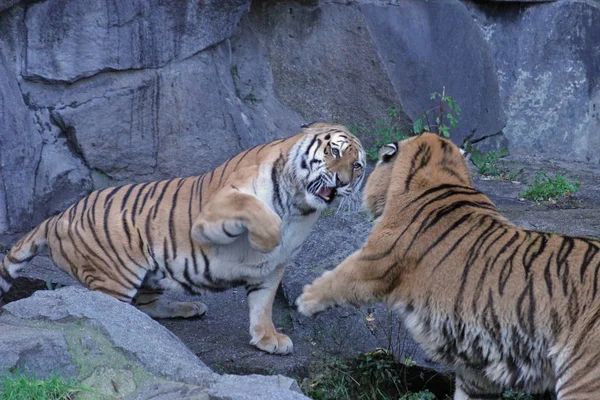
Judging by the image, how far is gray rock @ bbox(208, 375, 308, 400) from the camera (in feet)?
9.73

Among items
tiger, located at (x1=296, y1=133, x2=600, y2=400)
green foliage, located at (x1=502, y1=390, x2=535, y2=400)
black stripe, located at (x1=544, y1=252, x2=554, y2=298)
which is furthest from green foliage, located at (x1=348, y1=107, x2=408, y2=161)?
black stripe, located at (x1=544, y1=252, x2=554, y2=298)

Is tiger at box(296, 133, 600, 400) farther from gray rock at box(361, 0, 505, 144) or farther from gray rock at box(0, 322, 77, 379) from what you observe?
gray rock at box(361, 0, 505, 144)

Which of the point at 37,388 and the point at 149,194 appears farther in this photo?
the point at 149,194

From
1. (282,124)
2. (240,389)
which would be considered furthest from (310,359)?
(282,124)

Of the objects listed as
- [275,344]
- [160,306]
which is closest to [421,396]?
[275,344]

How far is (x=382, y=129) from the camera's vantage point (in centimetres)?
700

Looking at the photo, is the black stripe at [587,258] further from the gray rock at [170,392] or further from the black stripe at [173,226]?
the black stripe at [173,226]

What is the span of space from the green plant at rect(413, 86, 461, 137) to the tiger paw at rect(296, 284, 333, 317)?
141 inches

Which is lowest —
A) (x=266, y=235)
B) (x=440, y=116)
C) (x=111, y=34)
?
(x=440, y=116)

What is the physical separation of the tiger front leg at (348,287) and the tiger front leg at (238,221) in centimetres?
49

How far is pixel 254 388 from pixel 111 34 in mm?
3275

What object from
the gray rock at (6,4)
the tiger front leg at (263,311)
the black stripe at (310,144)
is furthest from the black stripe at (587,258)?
the gray rock at (6,4)

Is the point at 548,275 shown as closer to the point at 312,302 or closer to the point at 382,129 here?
the point at 312,302

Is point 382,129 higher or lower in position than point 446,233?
lower
